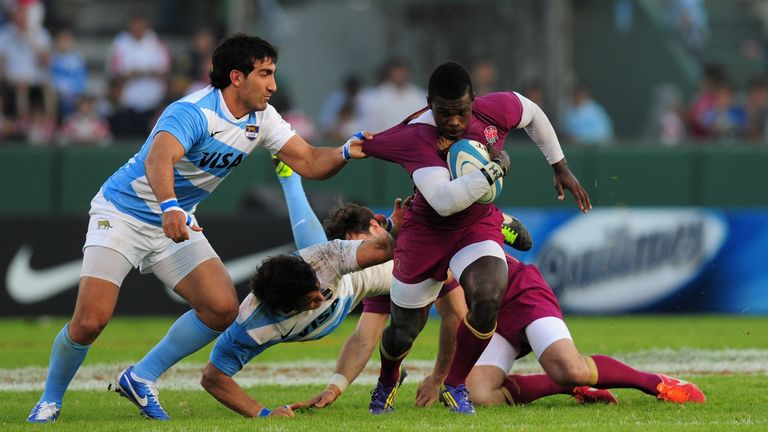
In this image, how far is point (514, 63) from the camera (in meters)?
16.8

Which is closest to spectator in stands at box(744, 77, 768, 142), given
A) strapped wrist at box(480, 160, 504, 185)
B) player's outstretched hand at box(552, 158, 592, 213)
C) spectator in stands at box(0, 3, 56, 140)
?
spectator in stands at box(0, 3, 56, 140)

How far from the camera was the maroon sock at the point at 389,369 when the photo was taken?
7348mm

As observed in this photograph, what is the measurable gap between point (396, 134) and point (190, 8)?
40.7 ft

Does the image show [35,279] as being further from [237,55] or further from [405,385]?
[237,55]

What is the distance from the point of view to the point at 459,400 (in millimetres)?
7117

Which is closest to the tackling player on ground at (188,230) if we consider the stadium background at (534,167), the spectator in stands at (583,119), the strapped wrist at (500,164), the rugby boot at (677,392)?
the strapped wrist at (500,164)

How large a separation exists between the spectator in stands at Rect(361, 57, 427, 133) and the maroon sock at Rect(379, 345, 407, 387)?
8.46 meters

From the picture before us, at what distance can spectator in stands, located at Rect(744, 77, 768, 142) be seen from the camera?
16969mm

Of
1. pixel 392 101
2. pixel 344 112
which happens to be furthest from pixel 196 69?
pixel 392 101

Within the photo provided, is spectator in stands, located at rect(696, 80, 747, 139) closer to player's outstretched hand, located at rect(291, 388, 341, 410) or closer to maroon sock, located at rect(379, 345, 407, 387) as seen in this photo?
maroon sock, located at rect(379, 345, 407, 387)

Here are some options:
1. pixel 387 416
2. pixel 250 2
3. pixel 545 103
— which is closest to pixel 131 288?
pixel 250 2

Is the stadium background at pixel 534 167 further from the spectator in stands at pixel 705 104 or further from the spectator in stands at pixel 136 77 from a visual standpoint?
the spectator in stands at pixel 136 77

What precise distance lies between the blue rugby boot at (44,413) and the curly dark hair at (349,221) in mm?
1985

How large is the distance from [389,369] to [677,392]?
169cm
